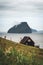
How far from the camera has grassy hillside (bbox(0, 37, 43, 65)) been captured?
199cm

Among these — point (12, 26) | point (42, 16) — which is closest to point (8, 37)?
point (12, 26)

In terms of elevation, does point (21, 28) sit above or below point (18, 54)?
above

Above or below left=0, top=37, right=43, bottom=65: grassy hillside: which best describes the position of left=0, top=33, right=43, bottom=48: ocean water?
above

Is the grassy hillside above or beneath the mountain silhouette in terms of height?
beneath

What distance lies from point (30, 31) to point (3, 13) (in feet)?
1.19

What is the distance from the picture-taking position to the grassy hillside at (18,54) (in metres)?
1.99

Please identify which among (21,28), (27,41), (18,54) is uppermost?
(21,28)

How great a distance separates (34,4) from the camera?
2.09 metres

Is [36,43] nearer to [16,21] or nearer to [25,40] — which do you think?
[25,40]

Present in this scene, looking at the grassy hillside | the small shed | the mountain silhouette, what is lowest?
the grassy hillside

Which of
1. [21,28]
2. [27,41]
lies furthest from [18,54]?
[21,28]

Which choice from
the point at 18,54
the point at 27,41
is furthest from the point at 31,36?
the point at 18,54

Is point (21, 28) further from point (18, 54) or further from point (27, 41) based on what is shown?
point (18, 54)

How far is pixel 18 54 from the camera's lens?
2.03 m
